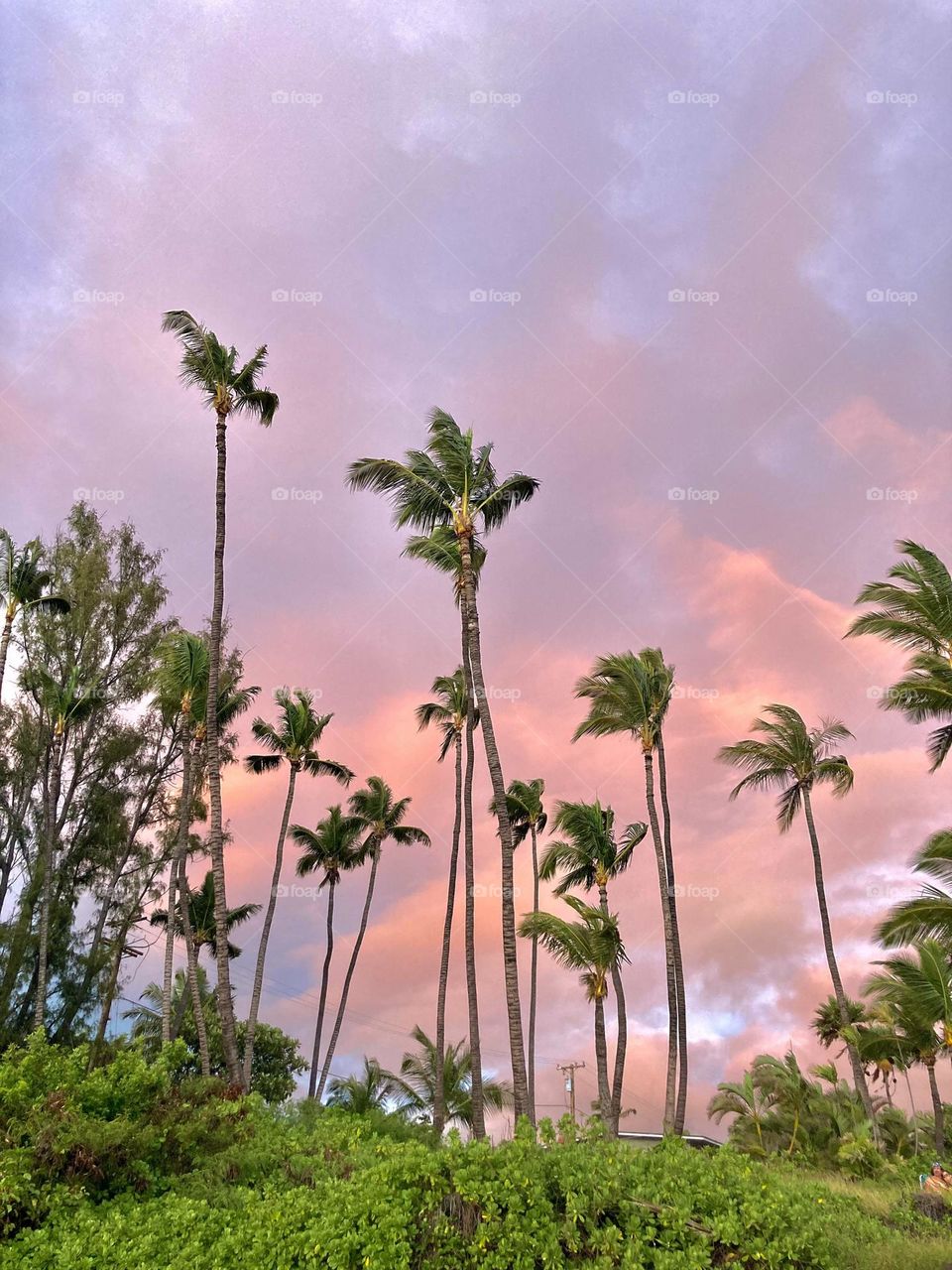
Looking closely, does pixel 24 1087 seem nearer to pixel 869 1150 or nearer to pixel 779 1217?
pixel 779 1217

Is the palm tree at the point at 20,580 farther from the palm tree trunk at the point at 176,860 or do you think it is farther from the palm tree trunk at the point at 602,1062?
the palm tree trunk at the point at 602,1062

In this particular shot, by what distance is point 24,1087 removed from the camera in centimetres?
994

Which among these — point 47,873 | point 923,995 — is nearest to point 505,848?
point 923,995

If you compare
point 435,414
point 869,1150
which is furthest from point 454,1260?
point 869,1150

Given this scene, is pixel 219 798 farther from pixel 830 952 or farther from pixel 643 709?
pixel 830 952

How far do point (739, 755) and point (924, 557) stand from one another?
11.7 meters

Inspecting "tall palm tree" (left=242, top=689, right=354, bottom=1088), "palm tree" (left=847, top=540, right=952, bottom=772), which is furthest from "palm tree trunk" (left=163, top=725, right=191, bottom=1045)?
"palm tree" (left=847, top=540, right=952, bottom=772)

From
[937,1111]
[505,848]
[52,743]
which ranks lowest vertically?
[937,1111]

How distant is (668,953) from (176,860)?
1707 centimetres

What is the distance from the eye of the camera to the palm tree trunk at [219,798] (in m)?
18.2

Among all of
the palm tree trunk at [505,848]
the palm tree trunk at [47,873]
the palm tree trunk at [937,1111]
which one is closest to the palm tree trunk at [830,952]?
the palm tree trunk at [937,1111]

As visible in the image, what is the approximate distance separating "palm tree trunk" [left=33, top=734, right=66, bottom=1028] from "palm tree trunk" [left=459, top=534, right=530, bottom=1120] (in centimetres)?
1555

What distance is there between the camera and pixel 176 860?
30.4 metres

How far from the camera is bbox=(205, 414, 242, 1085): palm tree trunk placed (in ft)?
59.7
